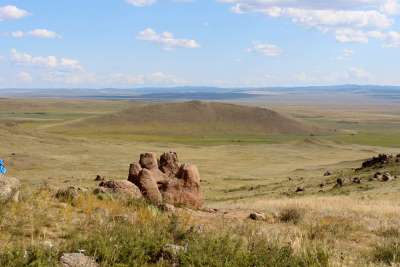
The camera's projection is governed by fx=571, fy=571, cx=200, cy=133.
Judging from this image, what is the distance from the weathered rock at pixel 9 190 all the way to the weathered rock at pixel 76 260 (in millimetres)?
3279

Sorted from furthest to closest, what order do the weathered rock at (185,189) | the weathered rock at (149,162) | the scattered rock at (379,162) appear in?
the scattered rock at (379,162)
the weathered rock at (149,162)
the weathered rock at (185,189)

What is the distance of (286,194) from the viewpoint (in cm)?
3111

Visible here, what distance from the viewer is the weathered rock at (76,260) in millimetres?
6910

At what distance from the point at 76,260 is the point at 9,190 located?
4219 millimetres

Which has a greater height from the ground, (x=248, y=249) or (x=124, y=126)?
(x=248, y=249)

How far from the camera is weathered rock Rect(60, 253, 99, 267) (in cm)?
691

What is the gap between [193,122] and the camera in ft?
432

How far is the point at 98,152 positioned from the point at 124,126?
200 ft

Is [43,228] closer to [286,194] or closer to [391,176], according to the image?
[286,194]

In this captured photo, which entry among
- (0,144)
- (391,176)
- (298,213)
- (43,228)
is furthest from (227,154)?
(43,228)

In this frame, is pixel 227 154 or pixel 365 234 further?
pixel 227 154

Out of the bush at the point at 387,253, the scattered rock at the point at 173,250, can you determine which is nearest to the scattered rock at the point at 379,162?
Answer: the bush at the point at 387,253

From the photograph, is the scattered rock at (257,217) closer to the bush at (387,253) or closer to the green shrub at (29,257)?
the bush at (387,253)

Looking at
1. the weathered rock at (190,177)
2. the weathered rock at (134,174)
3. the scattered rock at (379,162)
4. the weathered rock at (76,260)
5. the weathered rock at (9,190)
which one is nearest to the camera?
the weathered rock at (76,260)
